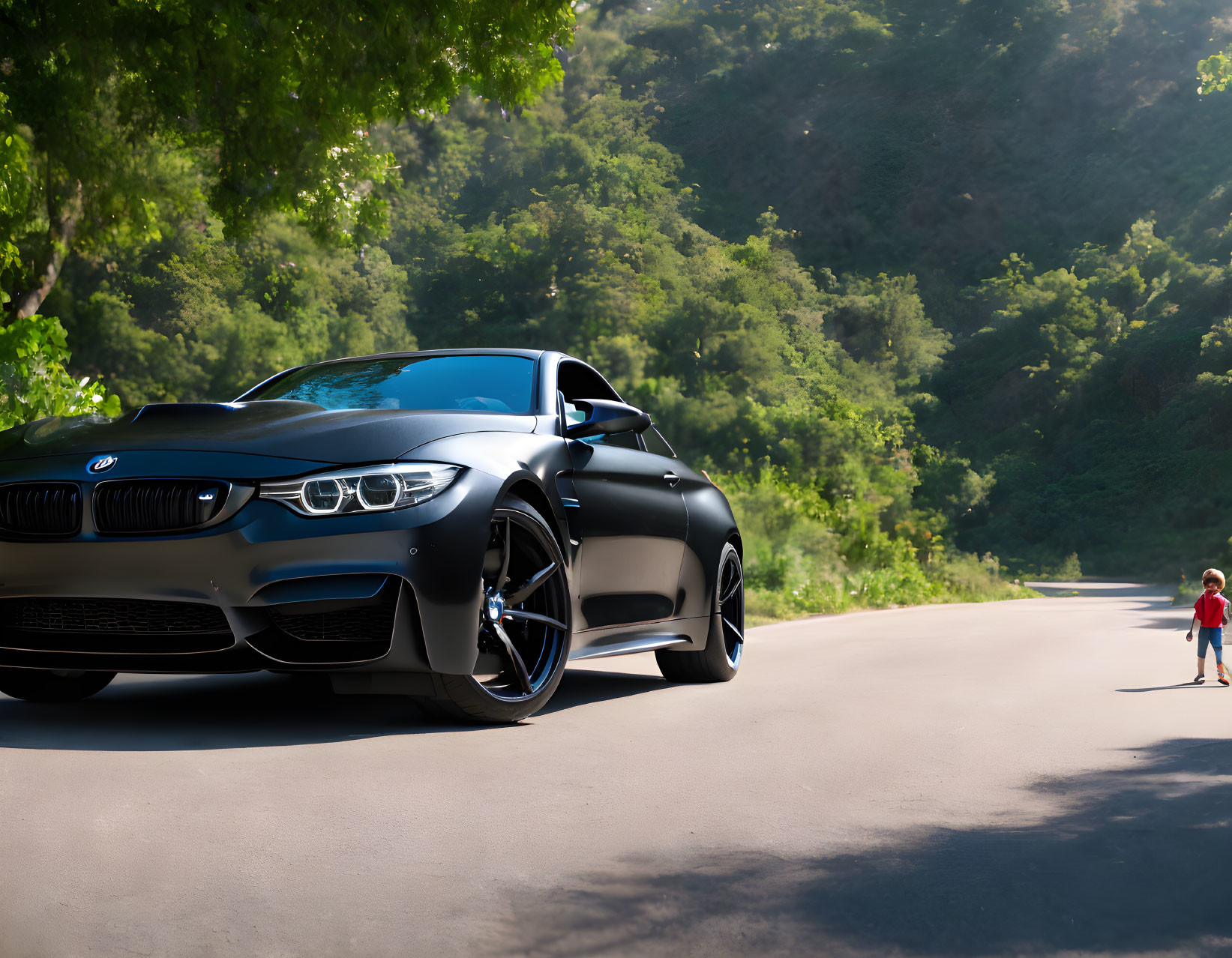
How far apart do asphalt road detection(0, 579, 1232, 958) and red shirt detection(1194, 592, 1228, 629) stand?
8.00 feet

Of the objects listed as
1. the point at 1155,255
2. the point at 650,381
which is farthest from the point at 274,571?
the point at 1155,255

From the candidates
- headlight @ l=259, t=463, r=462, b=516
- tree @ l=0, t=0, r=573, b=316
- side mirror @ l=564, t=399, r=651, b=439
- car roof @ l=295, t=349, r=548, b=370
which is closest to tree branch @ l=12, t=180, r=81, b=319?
tree @ l=0, t=0, r=573, b=316

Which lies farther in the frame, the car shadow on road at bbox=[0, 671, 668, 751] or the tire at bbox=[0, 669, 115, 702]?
the tire at bbox=[0, 669, 115, 702]

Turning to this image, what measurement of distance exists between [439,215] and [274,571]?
6632cm

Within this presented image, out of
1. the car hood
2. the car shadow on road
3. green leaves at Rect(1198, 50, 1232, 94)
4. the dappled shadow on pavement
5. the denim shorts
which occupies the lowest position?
the denim shorts

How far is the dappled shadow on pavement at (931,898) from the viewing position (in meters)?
2.62

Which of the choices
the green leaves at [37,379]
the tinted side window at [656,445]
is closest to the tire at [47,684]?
the tinted side window at [656,445]

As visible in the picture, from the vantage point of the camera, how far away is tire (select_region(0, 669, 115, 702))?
205 inches

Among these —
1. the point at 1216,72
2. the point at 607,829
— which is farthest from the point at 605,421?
the point at 1216,72

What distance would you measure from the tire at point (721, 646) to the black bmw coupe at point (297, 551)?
159 cm

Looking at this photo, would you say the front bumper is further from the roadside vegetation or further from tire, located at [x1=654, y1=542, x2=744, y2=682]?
the roadside vegetation

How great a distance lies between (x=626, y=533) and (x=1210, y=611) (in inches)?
176

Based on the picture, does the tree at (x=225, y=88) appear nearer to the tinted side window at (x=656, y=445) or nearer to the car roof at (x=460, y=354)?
the tinted side window at (x=656, y=445)

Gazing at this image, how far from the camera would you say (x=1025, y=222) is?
97.8 m
